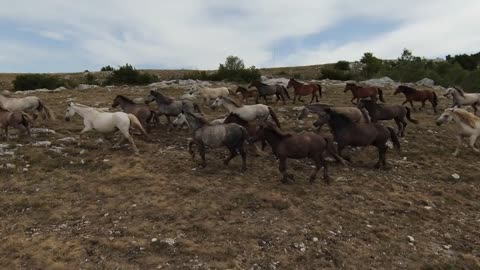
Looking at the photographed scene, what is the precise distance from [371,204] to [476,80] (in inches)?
1334

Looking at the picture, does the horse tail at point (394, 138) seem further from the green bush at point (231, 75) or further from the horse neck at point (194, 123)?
the green bush at point (231, 75)

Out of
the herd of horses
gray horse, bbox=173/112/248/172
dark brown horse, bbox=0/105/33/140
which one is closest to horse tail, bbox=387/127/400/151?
the herd of horses

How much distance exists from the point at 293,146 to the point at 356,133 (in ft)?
7.07

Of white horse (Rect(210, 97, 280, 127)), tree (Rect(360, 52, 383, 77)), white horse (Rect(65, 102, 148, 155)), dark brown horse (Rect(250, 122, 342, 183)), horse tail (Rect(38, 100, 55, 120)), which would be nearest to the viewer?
dark brown horse (Rect(250, 122, 342, 183))

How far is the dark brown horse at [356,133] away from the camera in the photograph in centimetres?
1070

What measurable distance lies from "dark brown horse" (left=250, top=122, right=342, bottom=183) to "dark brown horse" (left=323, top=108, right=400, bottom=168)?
47.8 inches

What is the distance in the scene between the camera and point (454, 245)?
7539 mm

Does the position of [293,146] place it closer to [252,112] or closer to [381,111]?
[252,112]

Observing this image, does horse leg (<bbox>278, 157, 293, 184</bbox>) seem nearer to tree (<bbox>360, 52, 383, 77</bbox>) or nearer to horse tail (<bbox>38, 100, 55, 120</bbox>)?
horse tail (<bbox>38, 100, 55, 120</bbox>)

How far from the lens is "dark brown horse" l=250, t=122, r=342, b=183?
9.48m

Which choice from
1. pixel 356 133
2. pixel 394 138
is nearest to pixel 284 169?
pixel 356 133

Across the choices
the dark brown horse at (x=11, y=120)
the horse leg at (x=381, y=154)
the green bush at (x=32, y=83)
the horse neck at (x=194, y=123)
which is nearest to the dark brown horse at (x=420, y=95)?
the horse leg at (x=381, y=154)

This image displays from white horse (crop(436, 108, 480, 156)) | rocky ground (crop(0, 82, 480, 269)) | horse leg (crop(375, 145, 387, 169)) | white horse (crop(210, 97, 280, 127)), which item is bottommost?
rocky ground (crop(0, 82, 480, 269))

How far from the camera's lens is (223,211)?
8242mm
